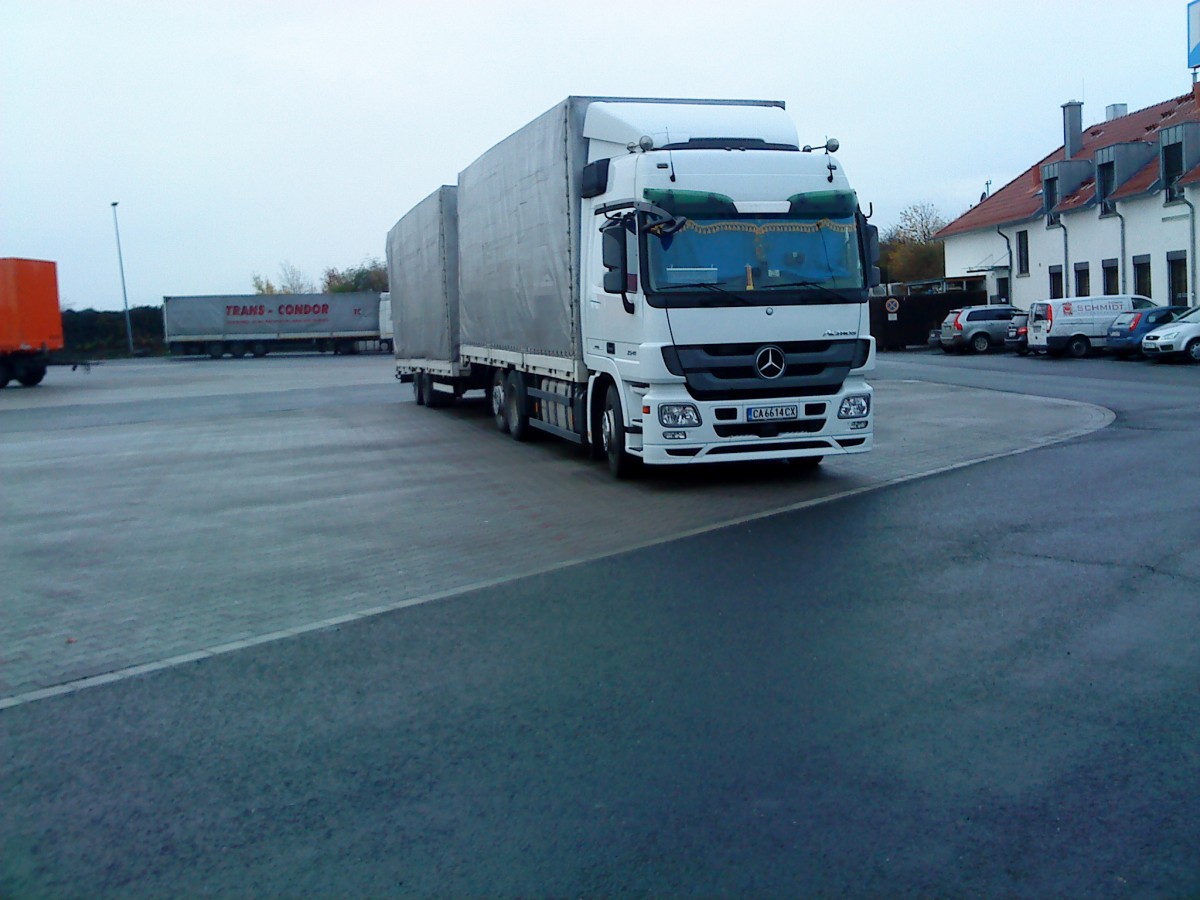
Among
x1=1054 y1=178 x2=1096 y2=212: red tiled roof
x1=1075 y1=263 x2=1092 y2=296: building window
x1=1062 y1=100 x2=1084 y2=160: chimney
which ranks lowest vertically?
x1=1075 y1=263 x2=1092 y2=296: building window

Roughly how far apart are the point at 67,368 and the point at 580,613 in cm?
6462

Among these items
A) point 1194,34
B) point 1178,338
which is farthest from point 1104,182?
point 1178,338

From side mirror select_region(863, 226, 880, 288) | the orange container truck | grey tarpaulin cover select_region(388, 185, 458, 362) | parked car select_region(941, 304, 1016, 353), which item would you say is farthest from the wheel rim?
the orange container truck

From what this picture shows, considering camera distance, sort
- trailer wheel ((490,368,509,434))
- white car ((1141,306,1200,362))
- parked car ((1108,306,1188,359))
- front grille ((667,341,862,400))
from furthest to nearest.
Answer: parked car ((1108,306,1188,359)) → white car ((1141,306,1200,362)) → trailer wheel ((490,368,509,434)) → front grille ((667,341,862,400))

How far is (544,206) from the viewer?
15.0 metres

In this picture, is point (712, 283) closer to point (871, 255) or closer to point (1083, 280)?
point (871, 255)

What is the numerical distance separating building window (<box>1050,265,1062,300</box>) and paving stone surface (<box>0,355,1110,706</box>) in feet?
91.5

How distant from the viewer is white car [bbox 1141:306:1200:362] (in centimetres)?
3136

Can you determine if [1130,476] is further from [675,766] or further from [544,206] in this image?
[675,766]

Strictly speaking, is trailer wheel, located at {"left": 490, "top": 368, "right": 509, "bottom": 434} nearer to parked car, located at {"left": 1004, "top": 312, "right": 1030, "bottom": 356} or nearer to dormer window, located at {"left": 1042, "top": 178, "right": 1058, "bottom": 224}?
parked car, located at {"left": 1004, "top": 312, "right": 1030, "bottom": 356}

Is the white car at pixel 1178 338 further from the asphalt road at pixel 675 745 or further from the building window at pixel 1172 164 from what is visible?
the asphalt road at pixel 675 745

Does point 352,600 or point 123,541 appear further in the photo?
point 123,541

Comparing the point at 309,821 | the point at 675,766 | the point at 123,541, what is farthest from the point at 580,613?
the point at 123,541

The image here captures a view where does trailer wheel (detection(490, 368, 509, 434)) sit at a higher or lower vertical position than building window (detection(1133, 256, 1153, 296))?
lower
